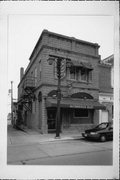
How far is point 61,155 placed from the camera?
6.61m

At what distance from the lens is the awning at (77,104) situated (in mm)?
11817

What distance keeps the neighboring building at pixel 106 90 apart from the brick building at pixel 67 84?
529 mm

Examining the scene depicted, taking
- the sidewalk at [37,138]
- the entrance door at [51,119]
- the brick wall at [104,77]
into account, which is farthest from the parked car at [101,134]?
the brick wall at [104,77]

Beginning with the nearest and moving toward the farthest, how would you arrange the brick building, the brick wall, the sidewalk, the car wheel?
the car wheel → the sidewalk → the brick building → the brick wall

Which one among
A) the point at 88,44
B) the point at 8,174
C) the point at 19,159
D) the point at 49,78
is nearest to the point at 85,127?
the point at 49,78

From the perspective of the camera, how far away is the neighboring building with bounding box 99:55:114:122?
14039 mm

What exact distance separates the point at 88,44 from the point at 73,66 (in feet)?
6.78

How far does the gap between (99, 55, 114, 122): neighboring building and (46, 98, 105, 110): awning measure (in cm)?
87

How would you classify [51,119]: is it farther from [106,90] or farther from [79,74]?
[106,90]

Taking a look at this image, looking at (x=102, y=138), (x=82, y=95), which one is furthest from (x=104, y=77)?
(x=102, y=138)

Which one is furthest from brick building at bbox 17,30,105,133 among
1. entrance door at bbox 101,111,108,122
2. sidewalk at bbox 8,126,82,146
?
sidewalk at bbox 8,126,82,146

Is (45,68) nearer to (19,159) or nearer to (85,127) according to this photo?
(85,127)

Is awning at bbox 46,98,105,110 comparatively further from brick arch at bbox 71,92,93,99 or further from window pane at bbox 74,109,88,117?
window pane at bbox 74,109,88,117

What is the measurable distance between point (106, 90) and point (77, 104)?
10.6ft
